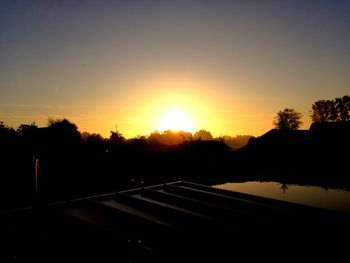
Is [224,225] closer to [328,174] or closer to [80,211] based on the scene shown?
[80,211]

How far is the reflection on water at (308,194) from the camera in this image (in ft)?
51.0

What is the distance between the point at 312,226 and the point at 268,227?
1.18 metres

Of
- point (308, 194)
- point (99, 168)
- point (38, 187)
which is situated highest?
point (38, 187)

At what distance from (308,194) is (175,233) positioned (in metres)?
14.3

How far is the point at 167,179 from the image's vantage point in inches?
1233

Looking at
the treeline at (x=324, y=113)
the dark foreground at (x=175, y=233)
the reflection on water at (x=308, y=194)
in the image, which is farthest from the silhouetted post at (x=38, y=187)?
the treeline at (x=324, y=113)

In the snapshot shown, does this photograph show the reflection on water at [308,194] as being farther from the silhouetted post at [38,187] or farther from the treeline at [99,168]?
the silhouetted post at [38,187]

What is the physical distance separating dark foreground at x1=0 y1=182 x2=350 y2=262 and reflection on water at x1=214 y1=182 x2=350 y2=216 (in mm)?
7710

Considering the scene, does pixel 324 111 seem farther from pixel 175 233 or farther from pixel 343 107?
pixel 175 233

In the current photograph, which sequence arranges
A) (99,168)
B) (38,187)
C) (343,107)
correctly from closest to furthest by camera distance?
(38,187) → (99,168) → (343,107)

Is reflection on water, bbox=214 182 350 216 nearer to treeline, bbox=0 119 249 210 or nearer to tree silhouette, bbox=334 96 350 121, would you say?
treeline, bbox=0 119 249 210

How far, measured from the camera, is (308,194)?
18.2 m

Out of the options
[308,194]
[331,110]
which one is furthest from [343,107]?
[308,194]

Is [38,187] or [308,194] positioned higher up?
[38,187]
